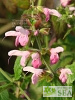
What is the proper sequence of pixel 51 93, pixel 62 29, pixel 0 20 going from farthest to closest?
pixel 0 20 → pixel 62 29 → pixel 51 93

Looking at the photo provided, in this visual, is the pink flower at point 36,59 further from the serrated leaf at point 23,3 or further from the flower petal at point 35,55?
the serrated leaf at point 23,3

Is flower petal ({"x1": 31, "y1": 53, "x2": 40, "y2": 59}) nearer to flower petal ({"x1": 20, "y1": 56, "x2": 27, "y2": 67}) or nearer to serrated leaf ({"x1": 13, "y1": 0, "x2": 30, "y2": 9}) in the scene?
flower petal ({"x1": 20, "y1": 56, "x2": 27, "y2": 67})

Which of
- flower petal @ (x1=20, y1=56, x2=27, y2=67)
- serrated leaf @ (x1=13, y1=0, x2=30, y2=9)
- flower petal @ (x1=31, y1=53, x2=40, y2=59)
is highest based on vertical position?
serrated leaf @ (x1=13, y1=0, x2=30, y2=9)

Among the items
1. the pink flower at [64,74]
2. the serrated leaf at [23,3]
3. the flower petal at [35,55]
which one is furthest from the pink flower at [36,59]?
the serrated leaf at [23,3]

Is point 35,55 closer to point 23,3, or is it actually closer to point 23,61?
point 23,61

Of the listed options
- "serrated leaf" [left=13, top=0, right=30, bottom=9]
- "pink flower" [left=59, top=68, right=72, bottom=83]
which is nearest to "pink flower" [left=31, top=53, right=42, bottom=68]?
"pink flower" [left=59, top=68, right=72, bottom=83]

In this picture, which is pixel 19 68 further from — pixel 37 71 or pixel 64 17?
pixel 64 17

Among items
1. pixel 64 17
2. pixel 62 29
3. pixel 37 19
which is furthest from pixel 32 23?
pixel 62 29

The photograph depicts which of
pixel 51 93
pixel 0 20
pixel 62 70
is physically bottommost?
pixel 51 93

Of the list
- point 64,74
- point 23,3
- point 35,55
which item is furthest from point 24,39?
point 23,3

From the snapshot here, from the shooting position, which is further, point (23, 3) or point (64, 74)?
point (23, 3)

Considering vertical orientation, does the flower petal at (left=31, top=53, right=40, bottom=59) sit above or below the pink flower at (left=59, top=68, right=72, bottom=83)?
above
